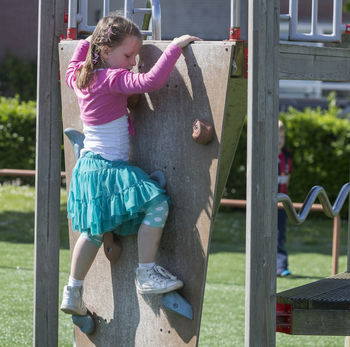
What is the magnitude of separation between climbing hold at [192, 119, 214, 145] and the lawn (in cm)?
249

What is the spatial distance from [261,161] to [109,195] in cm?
82

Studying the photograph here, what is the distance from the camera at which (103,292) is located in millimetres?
4191

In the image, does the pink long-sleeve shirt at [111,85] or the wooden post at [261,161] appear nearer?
the wooden post at [261,161]

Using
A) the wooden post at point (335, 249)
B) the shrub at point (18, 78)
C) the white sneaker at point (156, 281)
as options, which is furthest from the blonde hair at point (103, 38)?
the shrub at point (18, 78)

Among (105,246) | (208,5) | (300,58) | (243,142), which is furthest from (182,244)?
(208,5)

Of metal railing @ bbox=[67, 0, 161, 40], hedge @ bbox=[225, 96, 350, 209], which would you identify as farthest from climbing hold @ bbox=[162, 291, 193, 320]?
hedge @ bbox=[225, 96, 350, 209]

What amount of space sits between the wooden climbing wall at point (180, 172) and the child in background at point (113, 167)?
0.27 ft

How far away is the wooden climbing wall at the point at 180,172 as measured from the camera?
3.71m

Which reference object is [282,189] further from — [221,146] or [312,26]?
[221,146]

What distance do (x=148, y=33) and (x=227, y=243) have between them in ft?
25.4

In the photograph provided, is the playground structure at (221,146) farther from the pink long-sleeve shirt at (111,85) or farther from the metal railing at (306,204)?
the metal railing at (306,204)

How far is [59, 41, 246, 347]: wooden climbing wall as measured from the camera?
3711mm

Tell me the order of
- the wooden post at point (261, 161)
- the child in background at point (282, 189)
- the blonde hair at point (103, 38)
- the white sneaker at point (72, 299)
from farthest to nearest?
the child in background at point (282, 189)
the white sneaker at point (72, 299)
the blonde hair at point (103, 38)
the wooden post at point (261, 161)

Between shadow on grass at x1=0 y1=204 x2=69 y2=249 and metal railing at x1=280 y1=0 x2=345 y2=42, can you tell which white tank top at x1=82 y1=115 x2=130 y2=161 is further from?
shadow on grass at x1=0 y1=204 x2=69 y2=249
